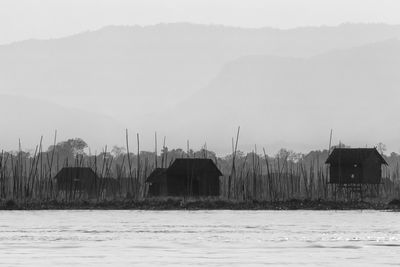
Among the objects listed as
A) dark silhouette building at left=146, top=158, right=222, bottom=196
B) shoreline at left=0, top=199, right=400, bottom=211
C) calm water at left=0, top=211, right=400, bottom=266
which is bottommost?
calm water at left=0, top=211, right=400, bottom=266

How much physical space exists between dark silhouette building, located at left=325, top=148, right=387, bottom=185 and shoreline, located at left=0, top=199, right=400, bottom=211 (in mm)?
19076

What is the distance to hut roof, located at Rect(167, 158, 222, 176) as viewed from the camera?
376ft

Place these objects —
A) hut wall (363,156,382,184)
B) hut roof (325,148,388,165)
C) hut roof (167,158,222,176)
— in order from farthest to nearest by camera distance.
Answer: hut roof (325,148,388,165) < hut wall (363,156,382,184) < hut roof (167,158,222,176)

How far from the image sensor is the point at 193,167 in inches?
4481

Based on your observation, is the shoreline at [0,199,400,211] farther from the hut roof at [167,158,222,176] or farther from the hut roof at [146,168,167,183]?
the hut roof at [146,168,167,183]

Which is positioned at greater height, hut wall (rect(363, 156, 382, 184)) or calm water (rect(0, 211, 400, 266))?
hut wall (rect(363, 156, 382, 184))

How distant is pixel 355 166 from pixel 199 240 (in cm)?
6909

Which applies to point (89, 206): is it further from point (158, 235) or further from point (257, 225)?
point (158, 235)

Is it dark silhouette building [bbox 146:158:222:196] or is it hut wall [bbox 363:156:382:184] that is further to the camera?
hut wall [bbox 363:156:382:184]

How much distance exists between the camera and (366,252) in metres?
43.3

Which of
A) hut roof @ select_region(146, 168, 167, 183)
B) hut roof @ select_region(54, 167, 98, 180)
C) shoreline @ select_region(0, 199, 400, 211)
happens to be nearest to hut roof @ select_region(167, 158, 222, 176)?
hut roof @ select_region(146, 168, 167, 183)

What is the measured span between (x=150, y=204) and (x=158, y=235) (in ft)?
137

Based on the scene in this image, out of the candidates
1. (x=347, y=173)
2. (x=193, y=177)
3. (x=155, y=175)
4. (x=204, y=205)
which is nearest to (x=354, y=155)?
(x=347, y=173)

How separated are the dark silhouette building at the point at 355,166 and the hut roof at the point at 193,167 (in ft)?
32.9
